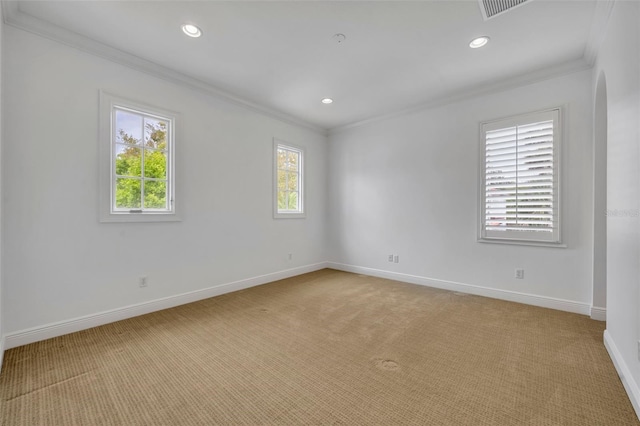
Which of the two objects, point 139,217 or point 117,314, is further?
point 139,217

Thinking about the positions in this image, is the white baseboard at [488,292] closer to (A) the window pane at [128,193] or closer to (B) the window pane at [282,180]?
(B) the window pane at [282,180]

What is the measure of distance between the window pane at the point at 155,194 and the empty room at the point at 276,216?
0.10 feet

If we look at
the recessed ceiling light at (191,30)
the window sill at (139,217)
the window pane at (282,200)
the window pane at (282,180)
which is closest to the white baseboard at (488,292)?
the window pane at (282,200)

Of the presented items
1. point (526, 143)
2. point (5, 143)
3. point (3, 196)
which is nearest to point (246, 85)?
point (5, 143)

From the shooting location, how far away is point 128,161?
10.0 feet

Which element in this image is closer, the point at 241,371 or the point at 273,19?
the point at 241,371

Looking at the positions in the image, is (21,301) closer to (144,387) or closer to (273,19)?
(144,387)

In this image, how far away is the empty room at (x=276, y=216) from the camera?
180 centimetres

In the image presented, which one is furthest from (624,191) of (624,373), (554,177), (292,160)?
(292,160)

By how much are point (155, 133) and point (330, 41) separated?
2226 millimetres

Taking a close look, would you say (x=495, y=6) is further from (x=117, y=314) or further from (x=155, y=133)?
(x=117, y=314)

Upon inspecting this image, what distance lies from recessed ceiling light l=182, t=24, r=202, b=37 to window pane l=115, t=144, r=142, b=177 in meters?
1.36

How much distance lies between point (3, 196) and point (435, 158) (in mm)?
4764

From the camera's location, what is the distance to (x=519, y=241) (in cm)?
349
